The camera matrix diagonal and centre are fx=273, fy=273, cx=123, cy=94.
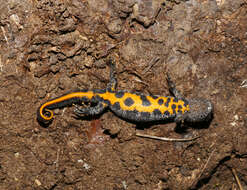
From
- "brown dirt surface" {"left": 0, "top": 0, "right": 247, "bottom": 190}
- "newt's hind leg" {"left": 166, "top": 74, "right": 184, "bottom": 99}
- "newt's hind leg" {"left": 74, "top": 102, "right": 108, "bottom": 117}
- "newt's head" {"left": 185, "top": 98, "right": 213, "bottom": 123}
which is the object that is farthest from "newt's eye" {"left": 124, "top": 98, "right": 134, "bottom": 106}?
"newt's head" {"left": 185, "top": 98, "right": 213, "bottom": 123}

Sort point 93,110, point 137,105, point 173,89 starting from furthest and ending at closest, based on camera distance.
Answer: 1. point 173,89
2. point 93,110
3. point 137,105

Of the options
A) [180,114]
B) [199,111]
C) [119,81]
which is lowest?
[180,114]

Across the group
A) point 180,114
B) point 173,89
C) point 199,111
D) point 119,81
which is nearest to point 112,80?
point 119,81

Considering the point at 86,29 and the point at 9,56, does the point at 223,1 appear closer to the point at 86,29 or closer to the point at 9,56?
the point at 86,29

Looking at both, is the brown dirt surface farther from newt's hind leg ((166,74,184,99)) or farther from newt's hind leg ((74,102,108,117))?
newt's hind leg ((74,102,108,117))

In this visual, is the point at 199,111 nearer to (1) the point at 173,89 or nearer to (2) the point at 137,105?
(1) the point at 173,89

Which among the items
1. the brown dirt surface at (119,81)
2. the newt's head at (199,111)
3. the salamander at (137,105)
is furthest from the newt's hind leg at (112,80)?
the newt's head at (199,111)

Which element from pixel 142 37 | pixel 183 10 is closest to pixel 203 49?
pixel 183 10

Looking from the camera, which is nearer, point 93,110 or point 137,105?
point 137,105
